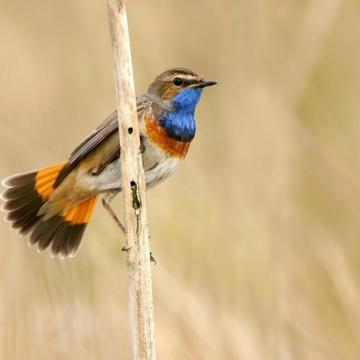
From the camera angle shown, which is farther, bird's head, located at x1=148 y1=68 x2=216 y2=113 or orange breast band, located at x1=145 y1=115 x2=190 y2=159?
bird's head, located at x1=148 y1=68 x2=216 y2=113

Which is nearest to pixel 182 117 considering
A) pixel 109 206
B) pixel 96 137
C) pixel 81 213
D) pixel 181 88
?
pixel 181 88

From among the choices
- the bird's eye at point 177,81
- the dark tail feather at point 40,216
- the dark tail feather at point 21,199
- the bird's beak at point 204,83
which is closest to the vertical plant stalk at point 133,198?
the bird's beak at point 204,83

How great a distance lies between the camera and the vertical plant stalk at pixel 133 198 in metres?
3.55

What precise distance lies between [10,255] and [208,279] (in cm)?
107

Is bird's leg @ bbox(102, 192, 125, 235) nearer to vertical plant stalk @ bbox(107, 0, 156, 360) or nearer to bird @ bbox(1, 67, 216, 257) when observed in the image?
bird @ bbox(1, 67, 216, 257)

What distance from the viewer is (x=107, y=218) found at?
5.49 metres

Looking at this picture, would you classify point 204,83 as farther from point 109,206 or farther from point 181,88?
point 109,206

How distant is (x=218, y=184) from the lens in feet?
17.1

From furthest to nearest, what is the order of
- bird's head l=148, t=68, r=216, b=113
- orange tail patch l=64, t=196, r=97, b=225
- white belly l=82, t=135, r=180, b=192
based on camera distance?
orange tail patch l=64, t=196, r=97, b=225
bird's head l=148, t=68, r=216, b=113
white belly l=82, t=135, r=180, b=192

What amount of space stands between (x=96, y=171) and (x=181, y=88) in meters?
0.63

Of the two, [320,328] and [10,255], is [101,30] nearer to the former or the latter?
[10,255]

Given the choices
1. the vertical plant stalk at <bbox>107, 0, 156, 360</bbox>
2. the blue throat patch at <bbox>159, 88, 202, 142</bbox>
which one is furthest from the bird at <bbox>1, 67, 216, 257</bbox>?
the vertical plant stalk at <bbox>107, 0, 156, 360</bbox>

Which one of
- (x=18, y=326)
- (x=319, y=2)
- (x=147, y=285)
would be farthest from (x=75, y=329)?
(x=319, y=2)

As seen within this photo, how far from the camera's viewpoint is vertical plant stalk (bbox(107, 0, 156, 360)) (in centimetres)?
355
